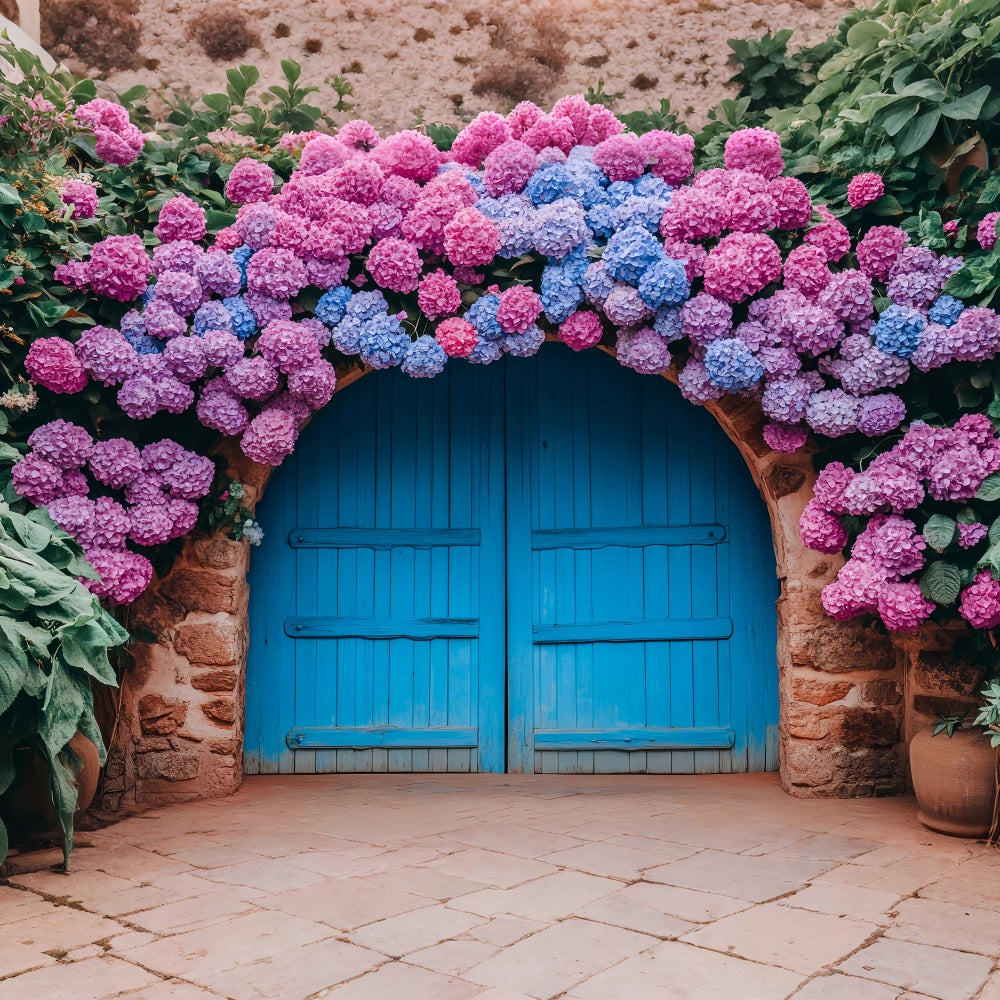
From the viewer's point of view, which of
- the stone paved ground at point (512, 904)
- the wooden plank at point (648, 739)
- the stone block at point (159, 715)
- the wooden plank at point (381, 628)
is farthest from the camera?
the wooden plank at point (381, 628)

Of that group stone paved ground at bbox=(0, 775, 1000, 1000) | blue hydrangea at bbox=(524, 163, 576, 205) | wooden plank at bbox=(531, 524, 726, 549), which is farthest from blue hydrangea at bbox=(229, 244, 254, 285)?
stone paved ground at bbox=(0, 775, 1000, 1000)

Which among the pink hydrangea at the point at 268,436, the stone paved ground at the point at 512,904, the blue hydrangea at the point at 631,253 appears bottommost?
the stone paved ground at the point at 512,904

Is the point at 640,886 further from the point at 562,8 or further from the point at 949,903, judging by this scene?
the point at 562,8

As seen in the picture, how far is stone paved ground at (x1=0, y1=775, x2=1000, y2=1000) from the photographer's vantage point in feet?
6.80

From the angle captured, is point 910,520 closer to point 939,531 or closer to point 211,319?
point 939,531

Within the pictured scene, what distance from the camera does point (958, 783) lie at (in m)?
3.29

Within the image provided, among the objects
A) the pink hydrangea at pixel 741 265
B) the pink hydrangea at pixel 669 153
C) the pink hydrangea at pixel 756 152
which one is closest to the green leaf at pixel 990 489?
the pink hydrangea at pixel 741 265

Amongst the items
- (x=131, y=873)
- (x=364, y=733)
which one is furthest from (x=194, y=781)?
(x=131, y=873)

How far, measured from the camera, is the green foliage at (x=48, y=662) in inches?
106

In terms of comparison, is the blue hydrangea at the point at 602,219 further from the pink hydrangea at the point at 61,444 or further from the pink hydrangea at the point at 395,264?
the pink hydrangea at the point at 61,444

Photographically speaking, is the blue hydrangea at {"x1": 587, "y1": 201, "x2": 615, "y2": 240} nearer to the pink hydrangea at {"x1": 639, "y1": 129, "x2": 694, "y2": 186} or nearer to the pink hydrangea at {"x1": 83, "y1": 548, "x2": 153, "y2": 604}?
the pink hydrangea at {"x1": 639, "y1": 129, "x2": 694, "y2": 186}

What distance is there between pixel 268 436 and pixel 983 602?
2.80 meters

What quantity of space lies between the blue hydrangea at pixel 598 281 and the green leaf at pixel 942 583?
1.65 meters

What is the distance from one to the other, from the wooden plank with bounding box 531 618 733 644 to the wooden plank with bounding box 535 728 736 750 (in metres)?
0.43
